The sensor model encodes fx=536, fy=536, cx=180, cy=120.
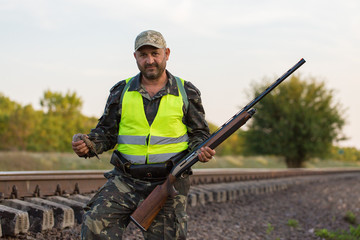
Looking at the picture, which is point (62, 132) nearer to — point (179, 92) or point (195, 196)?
point (195, 196)

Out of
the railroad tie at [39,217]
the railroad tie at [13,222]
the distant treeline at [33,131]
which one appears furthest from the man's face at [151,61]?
the distant treeline at [33,131]

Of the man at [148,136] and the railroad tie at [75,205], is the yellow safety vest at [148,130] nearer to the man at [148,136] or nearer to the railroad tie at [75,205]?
the man at [148,136]

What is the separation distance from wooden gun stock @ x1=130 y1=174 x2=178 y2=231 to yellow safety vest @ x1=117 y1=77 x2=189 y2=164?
265mm

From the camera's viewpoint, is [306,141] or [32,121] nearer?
[306,141]

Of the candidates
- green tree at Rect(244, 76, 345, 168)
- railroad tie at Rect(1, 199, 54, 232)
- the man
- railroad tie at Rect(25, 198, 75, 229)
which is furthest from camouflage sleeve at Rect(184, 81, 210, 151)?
green tree at Rect(244, 76, 345, 168)

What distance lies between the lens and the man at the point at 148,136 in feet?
13.4

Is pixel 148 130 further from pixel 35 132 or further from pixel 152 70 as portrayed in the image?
pixel 35 132

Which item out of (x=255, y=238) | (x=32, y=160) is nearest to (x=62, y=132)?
(x=32, y=160)

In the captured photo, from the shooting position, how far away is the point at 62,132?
48688 millimetres

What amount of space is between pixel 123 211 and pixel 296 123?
35.6 m

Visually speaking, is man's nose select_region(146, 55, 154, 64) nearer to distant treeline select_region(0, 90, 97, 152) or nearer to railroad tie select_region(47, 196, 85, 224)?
railroad tie select_region(47, 196, 85, 224)

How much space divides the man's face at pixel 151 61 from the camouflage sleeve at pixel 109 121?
29 cm

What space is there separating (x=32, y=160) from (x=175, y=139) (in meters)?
17.8

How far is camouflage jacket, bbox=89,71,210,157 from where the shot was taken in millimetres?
4238
